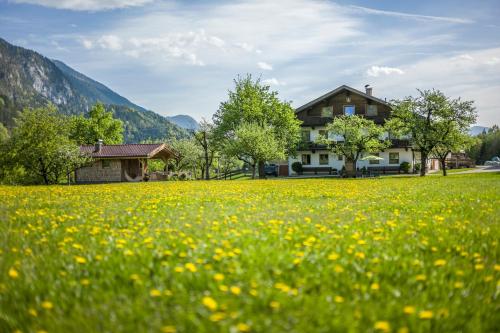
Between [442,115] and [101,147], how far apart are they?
3843 cm

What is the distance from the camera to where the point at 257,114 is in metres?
47.7

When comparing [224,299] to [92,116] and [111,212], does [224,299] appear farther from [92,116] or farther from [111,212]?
[92,116]

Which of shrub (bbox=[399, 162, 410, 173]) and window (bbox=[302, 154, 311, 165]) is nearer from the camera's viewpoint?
shrub (bbox=[399, 162, 410, 173])

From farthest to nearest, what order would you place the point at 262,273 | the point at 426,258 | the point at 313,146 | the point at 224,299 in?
the point at 313,146 → the point at 426,258 → the point at 262,273 → the point at 224,299

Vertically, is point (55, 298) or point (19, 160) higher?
point (19, 160)

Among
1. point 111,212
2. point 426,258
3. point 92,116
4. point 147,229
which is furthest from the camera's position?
point 92,116

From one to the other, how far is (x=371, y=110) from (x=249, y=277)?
53.5 m

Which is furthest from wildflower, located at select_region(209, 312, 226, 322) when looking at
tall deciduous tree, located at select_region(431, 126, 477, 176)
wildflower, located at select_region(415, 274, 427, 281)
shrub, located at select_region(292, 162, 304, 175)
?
shrub, located at select_region(292, 162, 304, 175)

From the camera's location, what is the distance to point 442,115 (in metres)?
37.3

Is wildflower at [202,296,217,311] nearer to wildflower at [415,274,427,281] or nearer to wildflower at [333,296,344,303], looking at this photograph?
wildflower at [333,296,344,303]

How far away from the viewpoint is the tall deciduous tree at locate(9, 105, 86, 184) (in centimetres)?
3553

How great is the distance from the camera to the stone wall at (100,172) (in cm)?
4488

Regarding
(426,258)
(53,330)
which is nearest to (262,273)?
(53,330)

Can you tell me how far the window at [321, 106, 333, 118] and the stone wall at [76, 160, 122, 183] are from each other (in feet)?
94.7
